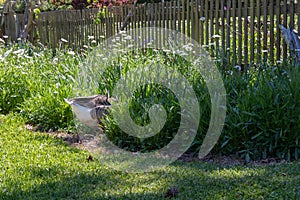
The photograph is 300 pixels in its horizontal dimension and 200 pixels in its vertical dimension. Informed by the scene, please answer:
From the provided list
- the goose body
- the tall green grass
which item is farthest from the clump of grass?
the goose body

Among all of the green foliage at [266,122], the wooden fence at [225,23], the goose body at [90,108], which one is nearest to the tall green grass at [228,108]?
the green foliage at [266,122]

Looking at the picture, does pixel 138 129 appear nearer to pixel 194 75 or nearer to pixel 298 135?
pixel 194 75

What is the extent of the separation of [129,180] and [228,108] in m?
1.56

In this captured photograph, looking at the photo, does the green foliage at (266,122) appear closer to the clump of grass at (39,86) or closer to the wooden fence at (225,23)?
the wooden fence at (225,23)

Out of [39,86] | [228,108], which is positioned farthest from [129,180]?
Result: [39,86]

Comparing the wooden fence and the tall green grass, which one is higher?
the wooden fence

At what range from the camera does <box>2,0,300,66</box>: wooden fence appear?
7.35m

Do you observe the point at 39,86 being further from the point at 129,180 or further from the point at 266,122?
the point at 266,122

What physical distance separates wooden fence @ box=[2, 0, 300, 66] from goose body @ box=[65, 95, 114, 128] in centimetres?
201

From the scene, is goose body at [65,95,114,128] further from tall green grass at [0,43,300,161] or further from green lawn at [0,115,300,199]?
Answer: green lawn at [0,115,300,199]

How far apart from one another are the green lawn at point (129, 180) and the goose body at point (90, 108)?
0.74 m

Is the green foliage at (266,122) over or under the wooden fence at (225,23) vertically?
under

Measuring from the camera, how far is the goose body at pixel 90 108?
5.77m

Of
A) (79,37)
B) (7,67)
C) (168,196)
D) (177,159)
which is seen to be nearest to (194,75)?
(177,159)
